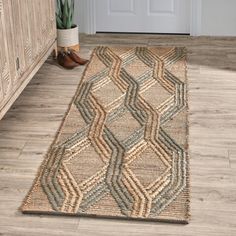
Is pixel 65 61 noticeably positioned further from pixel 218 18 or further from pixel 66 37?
pixel 218 18

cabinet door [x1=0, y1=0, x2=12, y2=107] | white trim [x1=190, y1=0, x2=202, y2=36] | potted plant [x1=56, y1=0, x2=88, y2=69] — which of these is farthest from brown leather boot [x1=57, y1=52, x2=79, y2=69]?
white trim [x1=190, y1=0, x2=202, y2=36]

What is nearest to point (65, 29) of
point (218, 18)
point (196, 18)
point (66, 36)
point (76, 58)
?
point (66, 36)

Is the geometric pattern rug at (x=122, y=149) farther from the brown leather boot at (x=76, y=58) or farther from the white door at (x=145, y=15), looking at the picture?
the white door at (x=145, y=15)

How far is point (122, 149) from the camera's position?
2.74 m

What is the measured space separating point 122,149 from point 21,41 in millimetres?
823

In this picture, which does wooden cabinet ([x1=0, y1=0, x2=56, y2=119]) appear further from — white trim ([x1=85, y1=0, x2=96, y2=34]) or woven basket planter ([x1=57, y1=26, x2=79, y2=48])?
white trim ([x1=85, y1=0, x2=96, y2=34])

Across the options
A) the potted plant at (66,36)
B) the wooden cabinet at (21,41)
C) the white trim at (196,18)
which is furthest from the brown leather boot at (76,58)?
the white trim at (196,18)

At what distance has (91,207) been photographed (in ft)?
7.61

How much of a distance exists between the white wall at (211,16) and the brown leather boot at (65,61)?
62 cm

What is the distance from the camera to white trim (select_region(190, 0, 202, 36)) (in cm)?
416

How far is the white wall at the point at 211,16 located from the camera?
4141 millimetres

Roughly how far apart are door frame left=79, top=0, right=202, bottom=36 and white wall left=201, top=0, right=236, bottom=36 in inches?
1.4

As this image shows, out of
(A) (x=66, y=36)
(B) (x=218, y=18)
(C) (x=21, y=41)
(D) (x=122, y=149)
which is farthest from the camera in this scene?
(B) (x=218, y=18)

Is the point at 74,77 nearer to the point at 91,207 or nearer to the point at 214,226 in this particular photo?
the point at 91,207
